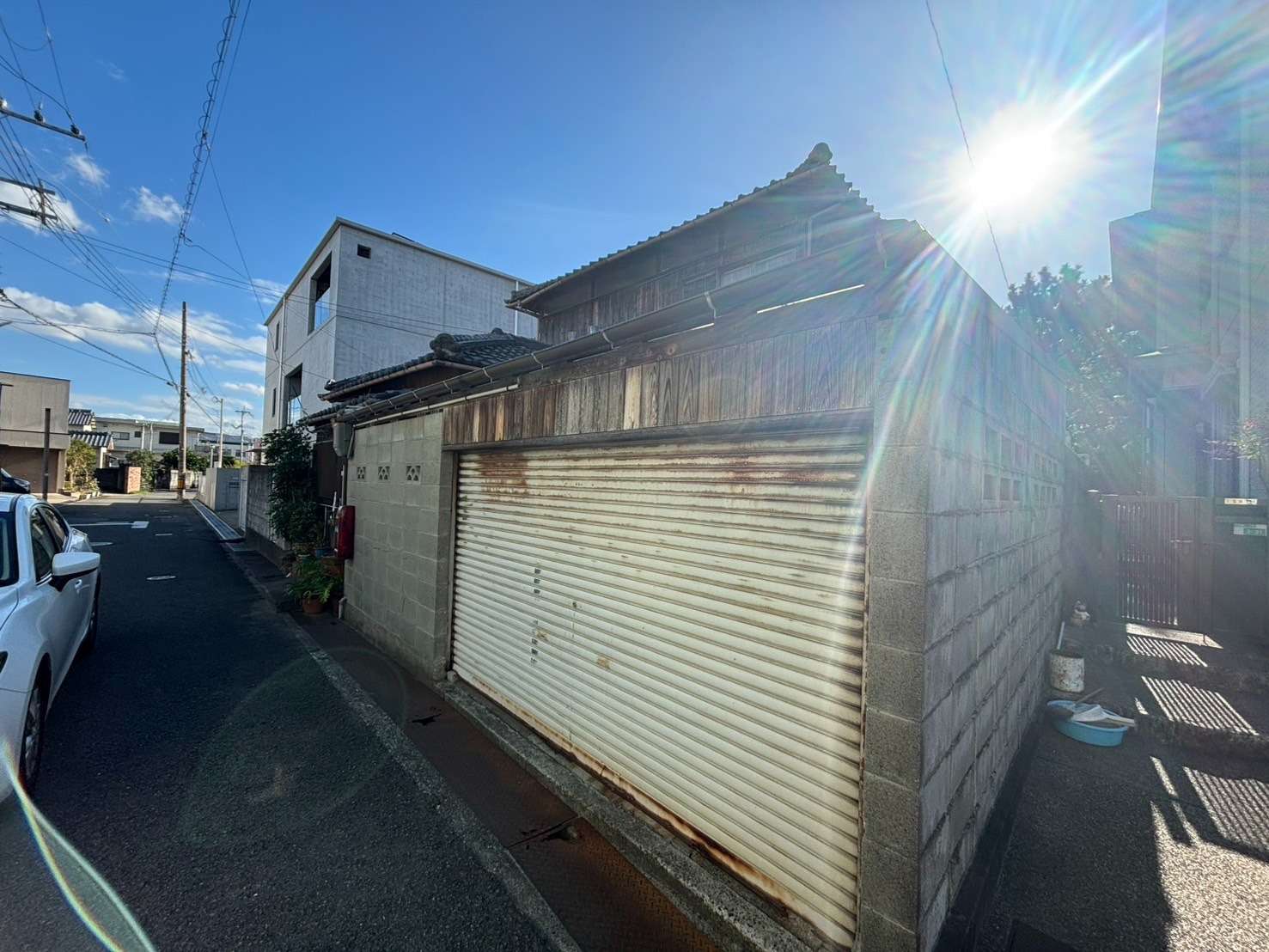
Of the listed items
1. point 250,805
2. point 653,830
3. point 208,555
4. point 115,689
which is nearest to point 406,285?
point 208,555

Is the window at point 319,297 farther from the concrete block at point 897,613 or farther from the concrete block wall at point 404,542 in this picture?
the concrete block at point 897,613

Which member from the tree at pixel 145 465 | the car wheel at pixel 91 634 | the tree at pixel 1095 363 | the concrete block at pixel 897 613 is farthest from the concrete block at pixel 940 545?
the tree at pixel 145 465

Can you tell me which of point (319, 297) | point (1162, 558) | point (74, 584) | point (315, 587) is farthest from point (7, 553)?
point (319, 297)

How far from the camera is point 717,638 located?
8.45 ft

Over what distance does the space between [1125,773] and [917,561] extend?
3591 mm

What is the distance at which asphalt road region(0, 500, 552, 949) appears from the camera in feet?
7.36

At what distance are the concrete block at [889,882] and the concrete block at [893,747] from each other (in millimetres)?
278

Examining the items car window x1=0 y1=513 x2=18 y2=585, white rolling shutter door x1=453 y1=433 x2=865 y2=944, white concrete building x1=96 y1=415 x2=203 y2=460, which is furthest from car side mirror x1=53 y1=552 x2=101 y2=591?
white concrete building x1=96 y1=415 x2=203 y2=460

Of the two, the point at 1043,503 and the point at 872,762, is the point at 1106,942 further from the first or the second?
the point at 1043,503

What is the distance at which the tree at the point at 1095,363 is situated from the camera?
12.3 metres

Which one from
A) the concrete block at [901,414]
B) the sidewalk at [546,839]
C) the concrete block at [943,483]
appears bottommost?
the sidewalk at [546,839]

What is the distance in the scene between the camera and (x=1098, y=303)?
49.8 feet

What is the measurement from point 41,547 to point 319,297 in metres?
16.2

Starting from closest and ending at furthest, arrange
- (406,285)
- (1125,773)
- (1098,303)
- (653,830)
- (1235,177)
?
(653,830)
(1125,773)
(1235,177)
(1098,303)
(406,285)
